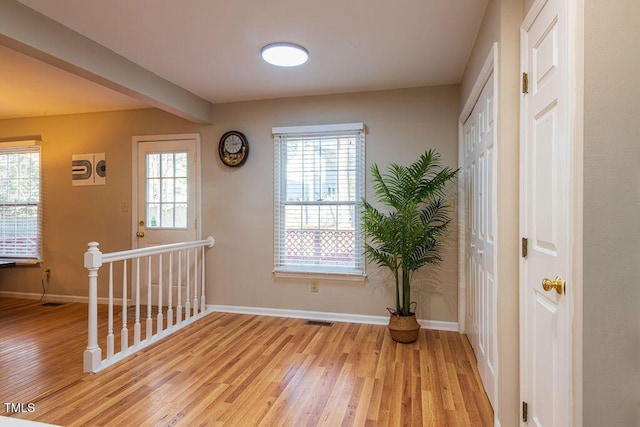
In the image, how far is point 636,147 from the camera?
101 centimetres

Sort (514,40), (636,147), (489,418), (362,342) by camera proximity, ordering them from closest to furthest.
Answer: (636,147) → (514,40) → (489,418) → (362,342)

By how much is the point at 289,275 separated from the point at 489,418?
2.27 metres

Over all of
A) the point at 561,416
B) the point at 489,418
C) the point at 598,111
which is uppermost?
the point at 598,111

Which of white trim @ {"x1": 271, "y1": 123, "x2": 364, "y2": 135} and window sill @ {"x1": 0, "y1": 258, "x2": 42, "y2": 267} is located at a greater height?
white trim @ {"x1": 271, "y1": 123, "x2": 364, "y2": 135}

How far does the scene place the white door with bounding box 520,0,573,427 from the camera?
1142 millimetres

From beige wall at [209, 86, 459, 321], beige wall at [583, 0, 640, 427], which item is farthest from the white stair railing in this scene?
beige wall at [583, 0, 640, 427]

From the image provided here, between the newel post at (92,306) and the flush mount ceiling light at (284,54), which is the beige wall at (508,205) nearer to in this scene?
the flush mount ceiling light at (284,54)

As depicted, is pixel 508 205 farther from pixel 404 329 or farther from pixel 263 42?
pixel 263 42

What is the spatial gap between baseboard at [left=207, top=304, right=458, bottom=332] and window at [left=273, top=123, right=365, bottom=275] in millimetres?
460

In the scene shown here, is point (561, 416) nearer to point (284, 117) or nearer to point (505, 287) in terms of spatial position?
point (505, 287)

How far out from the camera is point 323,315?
367 centimetres

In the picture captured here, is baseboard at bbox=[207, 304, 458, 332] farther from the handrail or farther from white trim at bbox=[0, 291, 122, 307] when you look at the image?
white trim at bbox=[0, 291, 122, 307]

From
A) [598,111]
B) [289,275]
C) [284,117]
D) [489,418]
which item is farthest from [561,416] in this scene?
[284,117]

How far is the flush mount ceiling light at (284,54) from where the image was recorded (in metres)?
2.53
